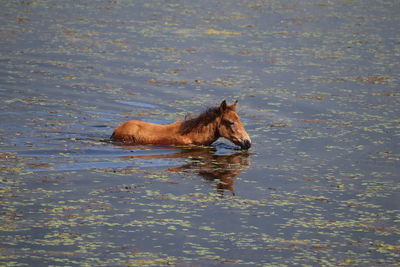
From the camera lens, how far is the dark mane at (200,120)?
40.7 ft

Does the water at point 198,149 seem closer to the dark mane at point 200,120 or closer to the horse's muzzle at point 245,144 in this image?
the horse's muzzle at point 245,144

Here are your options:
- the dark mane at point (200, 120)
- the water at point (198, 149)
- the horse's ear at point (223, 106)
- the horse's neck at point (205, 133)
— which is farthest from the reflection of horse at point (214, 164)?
the horse's ear at point (223, 106)

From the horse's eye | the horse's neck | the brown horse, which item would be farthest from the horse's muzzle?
the horse's neck

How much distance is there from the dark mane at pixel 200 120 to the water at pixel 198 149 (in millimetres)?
410

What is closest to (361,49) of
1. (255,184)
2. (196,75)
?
(196,75)

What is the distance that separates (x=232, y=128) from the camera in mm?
12234

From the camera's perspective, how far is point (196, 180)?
10281 mm

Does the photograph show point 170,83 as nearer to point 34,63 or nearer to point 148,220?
point 34,63

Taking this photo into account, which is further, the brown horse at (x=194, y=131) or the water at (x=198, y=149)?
the brown horse at (x=194, y=131)

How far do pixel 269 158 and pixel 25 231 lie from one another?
186 inches

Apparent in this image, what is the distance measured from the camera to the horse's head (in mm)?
12188

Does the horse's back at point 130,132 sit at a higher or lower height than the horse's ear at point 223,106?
lower

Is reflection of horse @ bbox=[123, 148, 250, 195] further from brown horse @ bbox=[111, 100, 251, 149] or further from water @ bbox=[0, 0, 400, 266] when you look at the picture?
brown horse @ bbox=[111, 100, 251, 149]

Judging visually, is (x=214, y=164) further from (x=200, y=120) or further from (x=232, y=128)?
(x=200, y=120)
